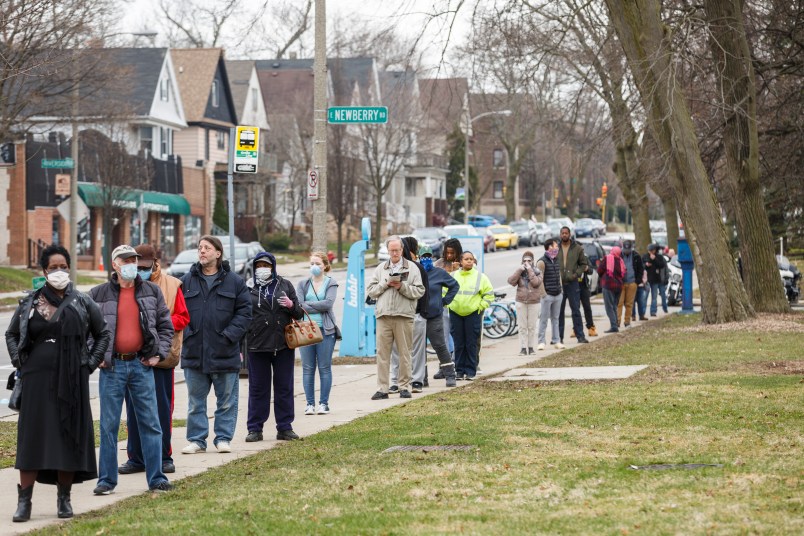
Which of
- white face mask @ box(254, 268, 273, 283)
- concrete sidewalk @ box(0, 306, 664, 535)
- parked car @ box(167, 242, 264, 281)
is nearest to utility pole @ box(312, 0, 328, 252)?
concrete sidewalk @ box(0, 306, 664, 535)

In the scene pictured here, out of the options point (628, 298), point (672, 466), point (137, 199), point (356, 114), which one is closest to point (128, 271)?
point (672, 466)

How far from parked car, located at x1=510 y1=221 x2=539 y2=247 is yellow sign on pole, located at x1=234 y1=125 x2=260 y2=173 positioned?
57.8 meters

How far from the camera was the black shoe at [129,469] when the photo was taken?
1010 cm

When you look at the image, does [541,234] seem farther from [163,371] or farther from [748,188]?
[163,371]

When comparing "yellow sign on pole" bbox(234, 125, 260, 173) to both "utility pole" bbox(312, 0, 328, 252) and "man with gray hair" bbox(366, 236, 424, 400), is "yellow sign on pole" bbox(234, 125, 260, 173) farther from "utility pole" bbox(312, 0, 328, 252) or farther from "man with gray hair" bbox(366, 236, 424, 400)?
"man with gray hair" bbox(366, 236, 424, 400)

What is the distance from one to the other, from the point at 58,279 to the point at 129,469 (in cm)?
247

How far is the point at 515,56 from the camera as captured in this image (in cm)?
2567

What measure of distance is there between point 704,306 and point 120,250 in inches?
632

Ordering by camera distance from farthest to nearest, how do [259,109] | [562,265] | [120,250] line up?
[259,109], [562,265], [120,250]

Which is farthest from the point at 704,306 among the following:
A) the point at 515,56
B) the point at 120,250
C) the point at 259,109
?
the point at 259,109

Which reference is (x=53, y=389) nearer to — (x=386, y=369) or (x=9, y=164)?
(x=386, y=369)

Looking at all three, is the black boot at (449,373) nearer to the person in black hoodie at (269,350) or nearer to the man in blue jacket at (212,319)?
the person in black hoodie at (269,350)

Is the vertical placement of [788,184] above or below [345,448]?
above

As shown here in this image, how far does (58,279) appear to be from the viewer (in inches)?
324
